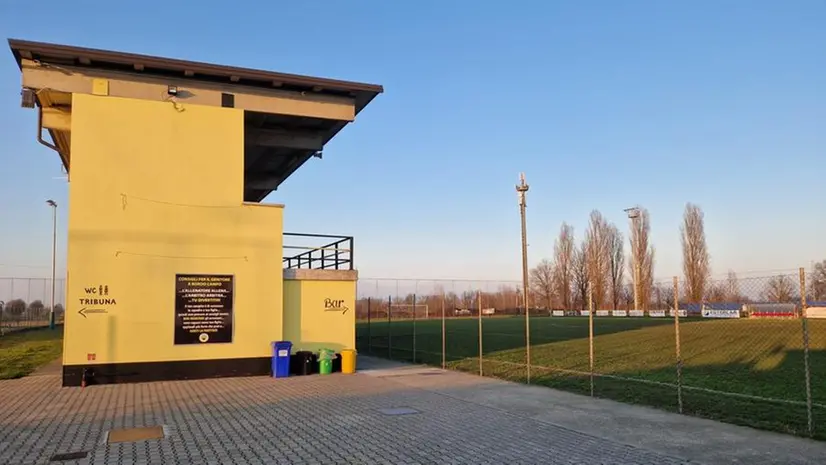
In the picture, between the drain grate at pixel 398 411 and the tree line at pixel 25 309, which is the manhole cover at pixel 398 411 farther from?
the tree line at pixel 25 309

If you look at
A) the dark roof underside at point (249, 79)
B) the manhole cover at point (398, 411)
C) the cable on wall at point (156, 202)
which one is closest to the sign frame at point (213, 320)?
the cable on wall at point (156, 202)

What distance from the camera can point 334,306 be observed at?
17.8m

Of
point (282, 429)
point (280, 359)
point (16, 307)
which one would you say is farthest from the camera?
point (16, 307)

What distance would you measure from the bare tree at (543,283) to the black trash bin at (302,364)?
246 feet

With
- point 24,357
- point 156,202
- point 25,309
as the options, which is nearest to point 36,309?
point 25,309

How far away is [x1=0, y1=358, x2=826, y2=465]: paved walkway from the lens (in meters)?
7.89

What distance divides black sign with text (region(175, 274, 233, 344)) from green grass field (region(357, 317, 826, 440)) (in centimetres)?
698

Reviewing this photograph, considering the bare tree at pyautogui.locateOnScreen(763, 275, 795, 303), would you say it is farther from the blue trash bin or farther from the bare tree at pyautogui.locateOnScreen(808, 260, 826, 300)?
the blue trash bin

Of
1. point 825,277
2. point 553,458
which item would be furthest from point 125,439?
point 825,277

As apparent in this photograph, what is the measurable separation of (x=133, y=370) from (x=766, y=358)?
17820 millimetres

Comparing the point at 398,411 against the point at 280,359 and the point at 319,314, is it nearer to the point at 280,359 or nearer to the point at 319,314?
the point at 280,359

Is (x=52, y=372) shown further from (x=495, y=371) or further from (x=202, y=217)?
(x=495, y=371)

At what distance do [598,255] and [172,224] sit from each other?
247 feet

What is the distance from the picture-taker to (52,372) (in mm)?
17500
